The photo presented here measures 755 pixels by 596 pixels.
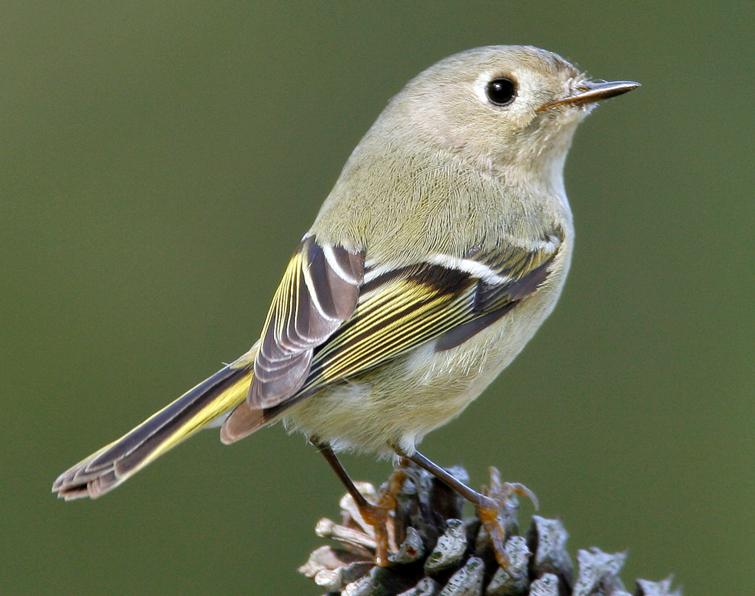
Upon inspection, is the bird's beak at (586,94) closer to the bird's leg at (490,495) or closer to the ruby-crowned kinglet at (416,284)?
the ruby-crowned kinglet at (416,284)

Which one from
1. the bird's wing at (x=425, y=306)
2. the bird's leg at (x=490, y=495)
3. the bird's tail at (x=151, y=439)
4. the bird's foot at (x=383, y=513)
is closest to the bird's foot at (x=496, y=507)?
the bird's leg at (x=490, y=495)

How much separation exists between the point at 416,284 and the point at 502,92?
56 cm

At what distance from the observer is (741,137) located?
327 cm

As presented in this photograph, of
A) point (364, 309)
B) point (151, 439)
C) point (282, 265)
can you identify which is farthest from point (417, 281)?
point (282, 265)

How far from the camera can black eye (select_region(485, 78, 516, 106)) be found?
2.40 m

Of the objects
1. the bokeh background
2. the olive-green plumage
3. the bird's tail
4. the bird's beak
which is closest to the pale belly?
the olive-green plumage

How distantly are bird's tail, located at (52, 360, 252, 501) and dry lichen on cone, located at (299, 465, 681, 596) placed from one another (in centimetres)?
24

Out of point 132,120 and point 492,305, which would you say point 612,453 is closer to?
point 492,305

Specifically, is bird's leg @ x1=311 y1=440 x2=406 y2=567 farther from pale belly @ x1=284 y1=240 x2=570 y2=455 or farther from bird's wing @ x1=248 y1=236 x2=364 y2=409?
bird's wing @ x1=248 y1=236 x2=364 y2=409

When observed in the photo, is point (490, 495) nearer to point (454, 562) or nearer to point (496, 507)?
point (496, 507)

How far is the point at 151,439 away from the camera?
1.83 metres

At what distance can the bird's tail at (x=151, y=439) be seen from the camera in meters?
1.79

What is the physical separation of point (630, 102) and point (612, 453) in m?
1.04

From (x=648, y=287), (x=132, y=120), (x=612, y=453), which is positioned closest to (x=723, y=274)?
(x=648, y=287)
